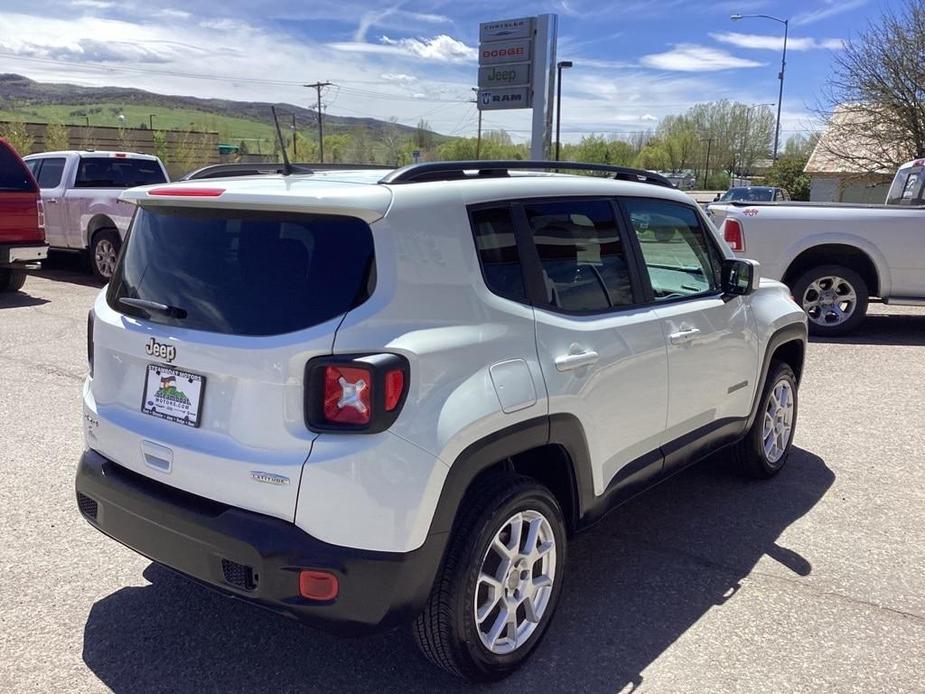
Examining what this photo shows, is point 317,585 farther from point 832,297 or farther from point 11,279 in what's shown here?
point 11,279

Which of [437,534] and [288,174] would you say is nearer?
[437,534]

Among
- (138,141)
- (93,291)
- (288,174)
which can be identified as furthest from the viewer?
(138,141)

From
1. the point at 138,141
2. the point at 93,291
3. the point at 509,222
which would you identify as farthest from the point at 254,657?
the point at 138,141

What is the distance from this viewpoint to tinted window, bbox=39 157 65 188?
41.8 feet

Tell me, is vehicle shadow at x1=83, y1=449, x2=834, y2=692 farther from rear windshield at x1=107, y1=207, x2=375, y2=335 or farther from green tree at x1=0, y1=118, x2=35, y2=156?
green tree at x1=0, y1=118, x2=35, y2=156

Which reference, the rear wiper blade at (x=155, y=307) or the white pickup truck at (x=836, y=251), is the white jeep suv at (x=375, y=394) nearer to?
the rear wiper blade at (x=155, y=307)

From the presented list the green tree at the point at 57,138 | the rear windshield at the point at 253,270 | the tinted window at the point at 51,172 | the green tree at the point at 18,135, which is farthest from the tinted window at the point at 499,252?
the green tree at the point at 57,138

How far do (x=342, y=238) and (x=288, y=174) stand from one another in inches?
39.8

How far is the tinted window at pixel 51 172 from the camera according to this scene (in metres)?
12.7

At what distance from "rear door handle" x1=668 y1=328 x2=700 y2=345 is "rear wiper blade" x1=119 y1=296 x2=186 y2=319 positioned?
6.90 feet

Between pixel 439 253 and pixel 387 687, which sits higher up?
Answer: pixel 439 253

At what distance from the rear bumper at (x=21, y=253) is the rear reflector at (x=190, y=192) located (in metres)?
8.51

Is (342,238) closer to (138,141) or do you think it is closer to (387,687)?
(387,687)

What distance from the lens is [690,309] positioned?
383 cm
